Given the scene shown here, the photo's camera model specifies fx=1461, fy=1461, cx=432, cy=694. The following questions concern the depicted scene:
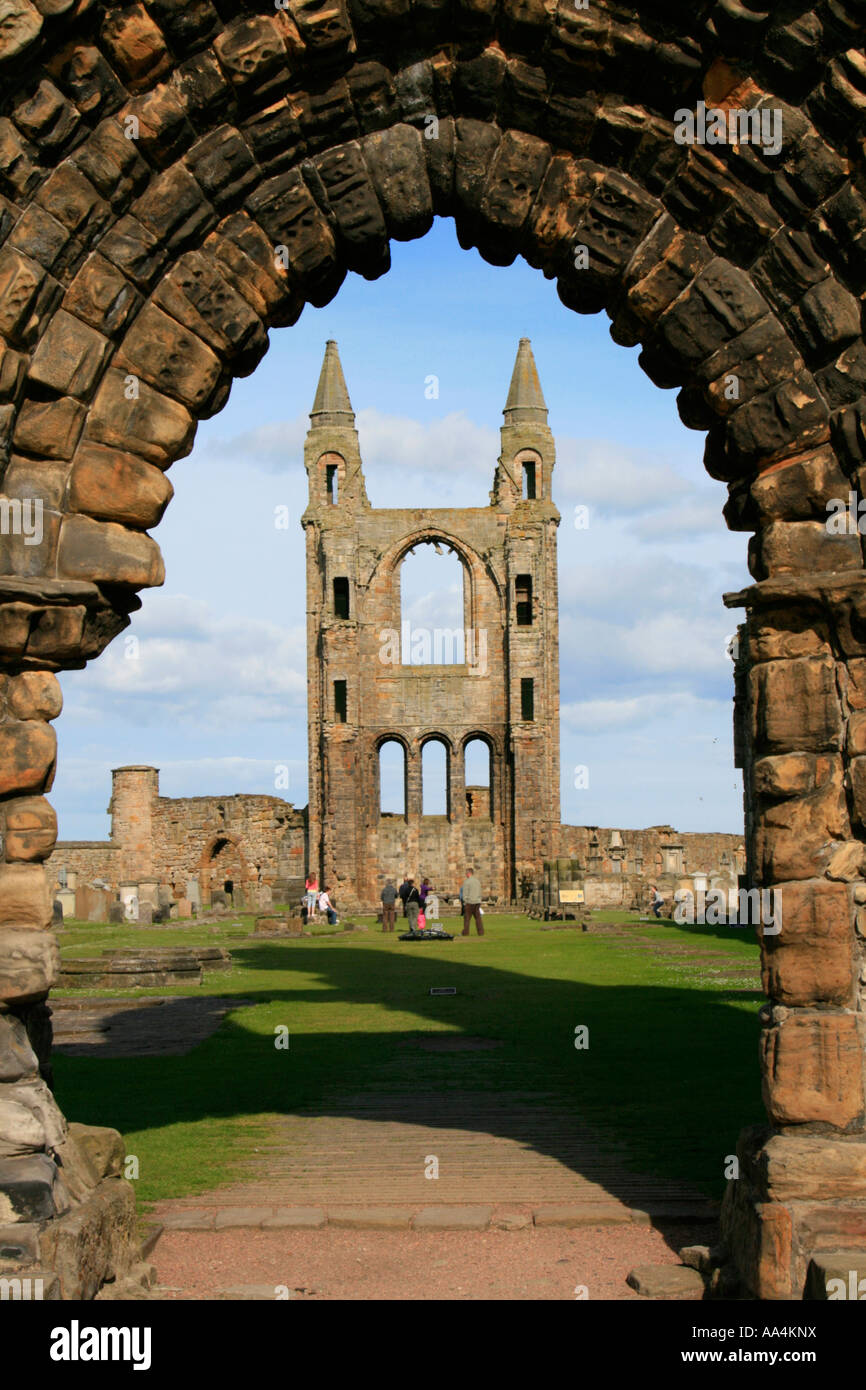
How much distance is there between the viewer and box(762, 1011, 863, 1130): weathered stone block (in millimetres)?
5289

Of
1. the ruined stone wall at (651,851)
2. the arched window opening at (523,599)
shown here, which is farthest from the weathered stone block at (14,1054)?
the arched window opening at (523,599)

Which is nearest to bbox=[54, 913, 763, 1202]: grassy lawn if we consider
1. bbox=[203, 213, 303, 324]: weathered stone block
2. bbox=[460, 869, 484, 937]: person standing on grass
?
bbox=[203, 213, 303, 324]: weathered stone block

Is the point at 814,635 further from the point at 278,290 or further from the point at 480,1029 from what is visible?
the point at 480,1029

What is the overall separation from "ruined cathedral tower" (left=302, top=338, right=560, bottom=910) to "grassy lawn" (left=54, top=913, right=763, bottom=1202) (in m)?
26.9

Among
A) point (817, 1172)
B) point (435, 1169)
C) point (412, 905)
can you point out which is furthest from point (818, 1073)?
point (412, 905)

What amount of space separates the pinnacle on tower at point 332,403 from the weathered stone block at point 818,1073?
46.0 metres

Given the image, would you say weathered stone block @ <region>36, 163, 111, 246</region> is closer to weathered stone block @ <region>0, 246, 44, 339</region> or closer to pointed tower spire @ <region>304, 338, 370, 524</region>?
weathered stone block @ <region>0, 246, 44, 339</region>

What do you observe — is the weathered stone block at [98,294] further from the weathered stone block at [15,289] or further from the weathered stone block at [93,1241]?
the weathered stone block at [93,1241]

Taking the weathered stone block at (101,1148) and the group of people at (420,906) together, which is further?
the group of people at (420,906)

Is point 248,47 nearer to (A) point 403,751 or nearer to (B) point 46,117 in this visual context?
(B) point 46,117

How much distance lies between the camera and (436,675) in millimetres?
48656

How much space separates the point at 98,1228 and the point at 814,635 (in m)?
3.43

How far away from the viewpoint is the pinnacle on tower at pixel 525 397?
1959 inches

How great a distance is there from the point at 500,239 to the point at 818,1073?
11.8 feet
